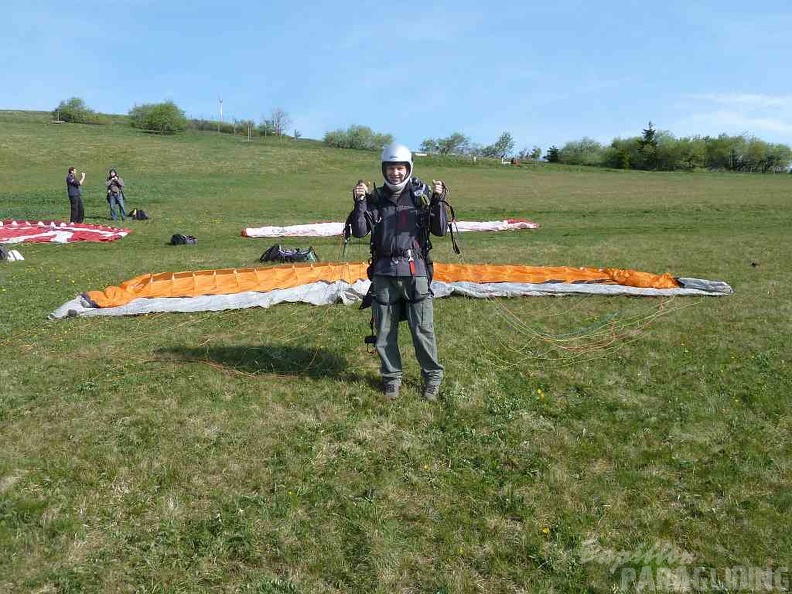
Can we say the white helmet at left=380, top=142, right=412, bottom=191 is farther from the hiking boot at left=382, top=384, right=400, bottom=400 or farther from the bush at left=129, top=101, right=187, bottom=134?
the bush at left=129, top=101, right=187, bottom=134

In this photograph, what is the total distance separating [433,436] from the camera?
4785 mm

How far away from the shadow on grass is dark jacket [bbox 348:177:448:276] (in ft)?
4.79

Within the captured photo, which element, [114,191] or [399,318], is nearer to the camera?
[399,318]

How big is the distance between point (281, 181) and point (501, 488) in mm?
39894

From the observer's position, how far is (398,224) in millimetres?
5234

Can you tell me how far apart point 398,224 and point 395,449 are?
2028 millimetres

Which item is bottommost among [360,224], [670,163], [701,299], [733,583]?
[733,583]

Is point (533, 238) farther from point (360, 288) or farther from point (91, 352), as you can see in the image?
point (91, 352)

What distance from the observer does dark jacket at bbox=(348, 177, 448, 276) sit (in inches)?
204

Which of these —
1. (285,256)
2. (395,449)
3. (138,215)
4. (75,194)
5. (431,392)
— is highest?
(75,194)

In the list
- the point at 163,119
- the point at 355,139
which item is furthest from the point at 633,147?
the point at 163,119

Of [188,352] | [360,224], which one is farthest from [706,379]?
[188,352]

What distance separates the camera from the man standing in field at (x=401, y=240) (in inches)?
203

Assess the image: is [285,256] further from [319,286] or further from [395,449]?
[395,449]
